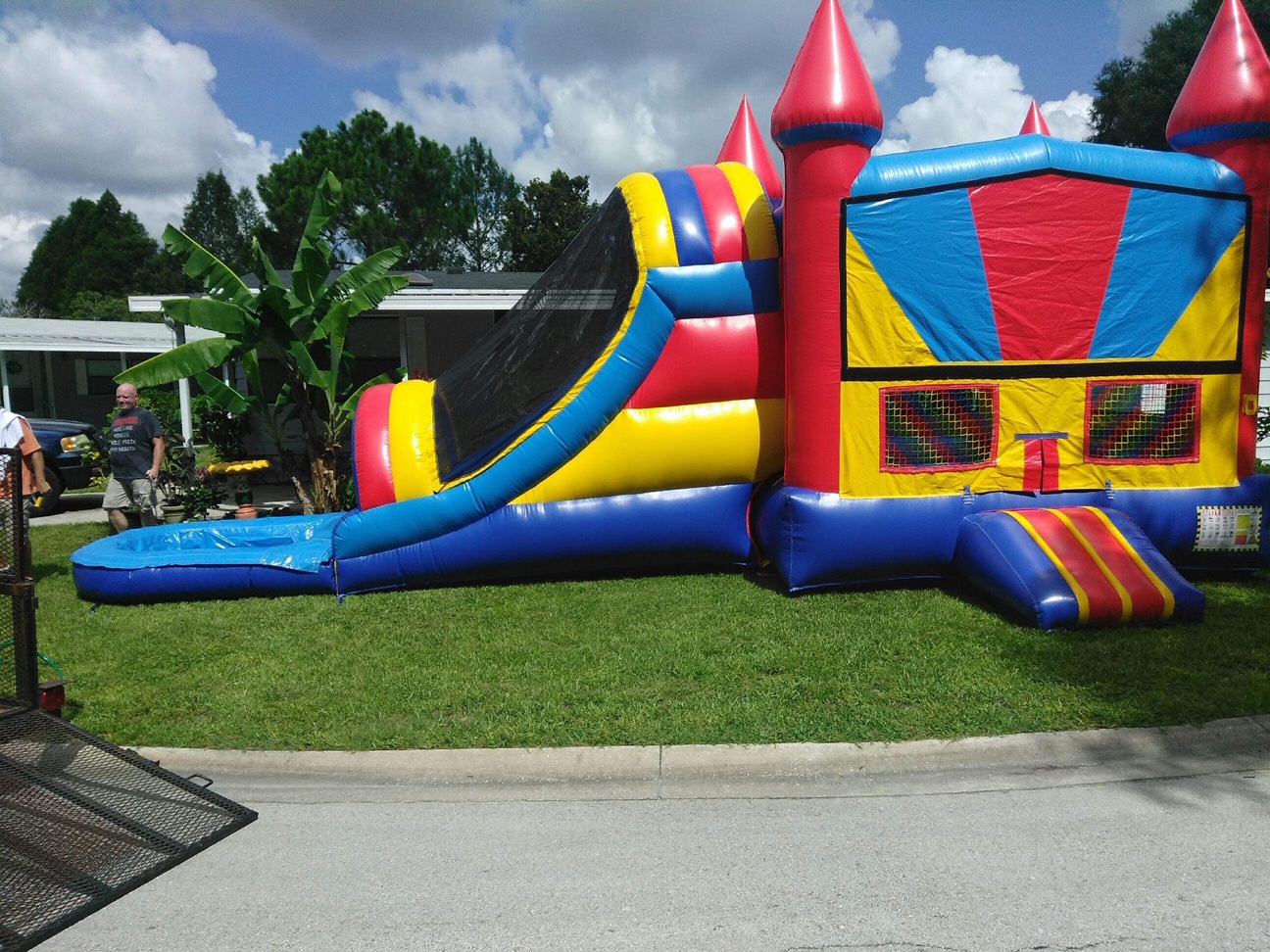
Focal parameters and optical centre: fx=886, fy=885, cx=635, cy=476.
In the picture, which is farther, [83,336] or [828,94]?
[83,336]

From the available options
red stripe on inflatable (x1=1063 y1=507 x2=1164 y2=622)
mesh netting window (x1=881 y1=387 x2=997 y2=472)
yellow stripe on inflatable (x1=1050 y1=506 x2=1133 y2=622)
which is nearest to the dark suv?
mesh netting window (x1=881 y1=387 x2=997 y2=472)

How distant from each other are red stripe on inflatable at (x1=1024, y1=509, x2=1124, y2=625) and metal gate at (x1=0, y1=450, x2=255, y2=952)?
497 cm

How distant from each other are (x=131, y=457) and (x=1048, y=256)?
27.7ft

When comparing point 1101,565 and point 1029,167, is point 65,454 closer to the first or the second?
point 1029,167

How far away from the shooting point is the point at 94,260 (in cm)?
6072

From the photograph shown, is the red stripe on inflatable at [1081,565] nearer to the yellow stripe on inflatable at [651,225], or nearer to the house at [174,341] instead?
the yellow stripe on inflatable at [651,225]

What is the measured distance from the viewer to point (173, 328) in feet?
42.8

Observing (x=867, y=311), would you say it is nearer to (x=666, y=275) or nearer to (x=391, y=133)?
(x=666, y=275)

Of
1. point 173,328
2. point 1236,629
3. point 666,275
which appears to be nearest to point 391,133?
point 173,328

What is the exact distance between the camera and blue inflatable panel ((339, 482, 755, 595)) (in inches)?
275

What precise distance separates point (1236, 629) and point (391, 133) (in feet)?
144

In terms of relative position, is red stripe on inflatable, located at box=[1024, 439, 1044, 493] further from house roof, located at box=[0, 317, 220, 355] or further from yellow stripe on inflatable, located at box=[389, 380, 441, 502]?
house roof, located at box=[0, 317, 220, 355]

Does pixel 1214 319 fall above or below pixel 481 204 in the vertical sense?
below

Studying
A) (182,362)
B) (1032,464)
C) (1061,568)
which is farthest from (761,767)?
(182,362)
